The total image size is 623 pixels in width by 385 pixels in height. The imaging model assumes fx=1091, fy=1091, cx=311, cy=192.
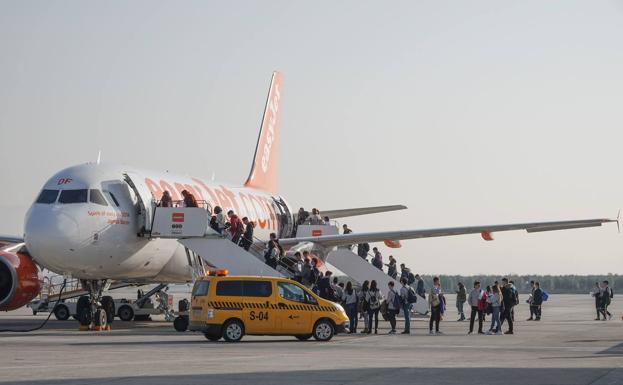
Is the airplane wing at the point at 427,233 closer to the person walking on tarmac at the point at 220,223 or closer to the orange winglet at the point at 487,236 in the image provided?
the orange winglet at the point at 487,236

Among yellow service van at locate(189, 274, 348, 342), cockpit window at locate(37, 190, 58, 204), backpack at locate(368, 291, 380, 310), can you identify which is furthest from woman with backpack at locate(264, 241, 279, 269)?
cockpit window at locate(37, 190, 58, 204)

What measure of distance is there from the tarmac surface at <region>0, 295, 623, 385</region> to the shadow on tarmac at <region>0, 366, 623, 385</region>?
0.02 metres

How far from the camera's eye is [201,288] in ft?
87.4

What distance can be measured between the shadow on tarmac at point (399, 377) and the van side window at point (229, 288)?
8.27 meters

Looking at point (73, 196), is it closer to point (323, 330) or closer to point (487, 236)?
point (323, 330)

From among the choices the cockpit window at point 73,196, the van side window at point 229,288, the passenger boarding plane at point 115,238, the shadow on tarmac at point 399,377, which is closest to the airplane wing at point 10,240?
the passenger boarding plane at point 115,238

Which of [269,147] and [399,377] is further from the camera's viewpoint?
[269,147]

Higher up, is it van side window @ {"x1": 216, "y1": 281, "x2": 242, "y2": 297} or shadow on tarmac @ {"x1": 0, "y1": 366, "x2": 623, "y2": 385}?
van side window @ {"x1": 216, "y1": 281, "x2": 242, "y2": 297}

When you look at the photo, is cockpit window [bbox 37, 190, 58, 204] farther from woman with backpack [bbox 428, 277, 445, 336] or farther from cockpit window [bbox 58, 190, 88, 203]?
woman with backpack [bbox 428, 277, 445, 336]

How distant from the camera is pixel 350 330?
104 ft

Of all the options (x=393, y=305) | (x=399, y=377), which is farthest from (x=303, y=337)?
(x=399, y=377)

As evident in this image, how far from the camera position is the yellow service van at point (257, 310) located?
85.7ft

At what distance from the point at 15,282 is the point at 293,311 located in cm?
1048

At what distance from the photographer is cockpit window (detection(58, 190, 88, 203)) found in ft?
98.4
